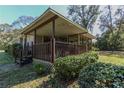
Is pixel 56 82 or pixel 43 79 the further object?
Result: pixel 43 79

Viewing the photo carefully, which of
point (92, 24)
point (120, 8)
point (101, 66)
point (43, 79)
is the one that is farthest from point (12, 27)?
point (101, 66)

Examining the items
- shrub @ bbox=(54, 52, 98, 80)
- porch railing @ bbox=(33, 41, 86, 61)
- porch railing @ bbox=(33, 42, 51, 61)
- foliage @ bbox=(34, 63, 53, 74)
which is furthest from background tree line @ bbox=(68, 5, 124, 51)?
shrub @ bbox=(54, 52, 98, 80)

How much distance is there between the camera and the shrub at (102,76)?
560 cm

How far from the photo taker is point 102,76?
19.0 feet

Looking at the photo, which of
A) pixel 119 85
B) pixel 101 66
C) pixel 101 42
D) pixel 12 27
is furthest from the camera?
pixel 12 27

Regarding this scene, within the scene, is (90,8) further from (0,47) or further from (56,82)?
(56,82)

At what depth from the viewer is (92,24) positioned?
42.7 metres

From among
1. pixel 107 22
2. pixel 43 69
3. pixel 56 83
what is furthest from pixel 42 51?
pixel 107 22

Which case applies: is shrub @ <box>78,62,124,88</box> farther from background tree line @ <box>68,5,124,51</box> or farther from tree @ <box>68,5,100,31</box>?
tree @ <box>68,5,100,31</box>

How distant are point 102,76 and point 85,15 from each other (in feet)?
125

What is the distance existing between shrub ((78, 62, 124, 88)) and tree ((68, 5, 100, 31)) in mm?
36442

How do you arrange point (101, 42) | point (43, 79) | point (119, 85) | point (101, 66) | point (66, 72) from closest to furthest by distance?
point (119, 85)
point (101, 66)
point (66, 72)
point (43, 79)
point (101, 42)
